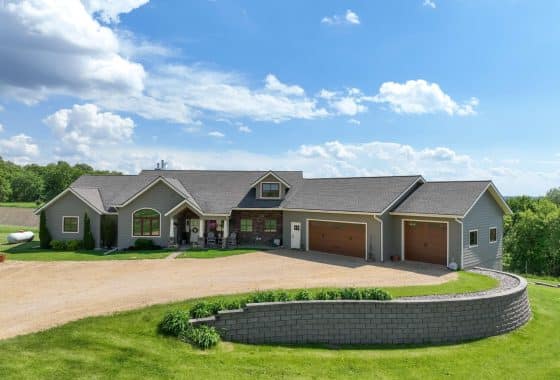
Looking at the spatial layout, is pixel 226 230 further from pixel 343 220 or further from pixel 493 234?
pixel 493 234

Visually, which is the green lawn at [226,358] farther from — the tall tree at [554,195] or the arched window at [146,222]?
the tall tree at [554,195]

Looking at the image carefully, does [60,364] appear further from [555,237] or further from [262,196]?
[555,237]

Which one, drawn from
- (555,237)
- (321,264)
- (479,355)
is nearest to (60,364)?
(479,355)

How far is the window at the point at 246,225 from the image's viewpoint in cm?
2884

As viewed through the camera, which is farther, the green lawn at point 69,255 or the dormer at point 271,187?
the dormer at point 271,187

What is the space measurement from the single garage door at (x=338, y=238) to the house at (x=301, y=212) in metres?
0.06

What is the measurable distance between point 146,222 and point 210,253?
607 centimetres

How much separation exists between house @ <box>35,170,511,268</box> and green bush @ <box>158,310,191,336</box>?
1364 centimetres

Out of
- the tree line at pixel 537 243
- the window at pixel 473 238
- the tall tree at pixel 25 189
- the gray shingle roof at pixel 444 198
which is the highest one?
the tall tree at pixel 25 189

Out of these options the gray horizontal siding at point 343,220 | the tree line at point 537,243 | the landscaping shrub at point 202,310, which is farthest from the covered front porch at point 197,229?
the tree line at point 537,243

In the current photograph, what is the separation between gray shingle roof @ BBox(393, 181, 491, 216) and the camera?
20.2 m

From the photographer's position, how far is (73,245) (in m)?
27.0

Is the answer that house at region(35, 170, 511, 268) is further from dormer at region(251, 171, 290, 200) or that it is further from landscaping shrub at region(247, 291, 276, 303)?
landscaping shrub at region(247, 291, 276, 303)

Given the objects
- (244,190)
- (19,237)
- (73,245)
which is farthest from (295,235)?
(19,237)
